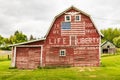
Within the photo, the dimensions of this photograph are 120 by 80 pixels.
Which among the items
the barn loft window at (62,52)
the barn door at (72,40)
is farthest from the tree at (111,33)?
the barn loft window at (62,52)

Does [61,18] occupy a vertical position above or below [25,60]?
above

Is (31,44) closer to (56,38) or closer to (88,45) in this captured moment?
(56,38)

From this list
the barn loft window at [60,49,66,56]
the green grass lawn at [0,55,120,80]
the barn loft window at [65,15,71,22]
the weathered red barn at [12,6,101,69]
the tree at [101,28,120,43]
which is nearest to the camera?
the green grass lawn at [0,55,120,80]

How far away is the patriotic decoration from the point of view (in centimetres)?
2898

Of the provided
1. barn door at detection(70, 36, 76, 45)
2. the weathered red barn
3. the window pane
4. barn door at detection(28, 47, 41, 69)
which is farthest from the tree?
barn door at detection(28, 47, 41, 69)

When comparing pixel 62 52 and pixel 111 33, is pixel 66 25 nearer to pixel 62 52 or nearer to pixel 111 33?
pixel 62 52

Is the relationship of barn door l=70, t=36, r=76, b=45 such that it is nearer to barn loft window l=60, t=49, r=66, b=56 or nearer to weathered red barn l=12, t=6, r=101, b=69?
weathered red barn l=12, t=6, r=101, b=69

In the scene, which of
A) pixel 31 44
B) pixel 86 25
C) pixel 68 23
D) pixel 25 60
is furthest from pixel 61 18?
pixel 25 60

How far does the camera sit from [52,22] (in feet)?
96.3

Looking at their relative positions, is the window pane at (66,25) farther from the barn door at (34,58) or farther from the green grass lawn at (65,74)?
the green grass lawn at (65,74)

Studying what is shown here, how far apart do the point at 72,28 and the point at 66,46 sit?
2559mm

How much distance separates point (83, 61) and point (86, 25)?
481 centimetres

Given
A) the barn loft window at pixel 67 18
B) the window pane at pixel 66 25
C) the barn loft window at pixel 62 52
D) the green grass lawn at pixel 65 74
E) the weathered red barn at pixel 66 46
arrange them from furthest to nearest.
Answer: the barn loft window at pixel 67 18
the window pane at pixel 66 25
the barn loft window at pixel 62 52
the weathered red barn at pixel 66 46
the green grass lawn at pixel 65 74

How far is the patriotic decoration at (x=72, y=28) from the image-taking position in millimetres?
28984
